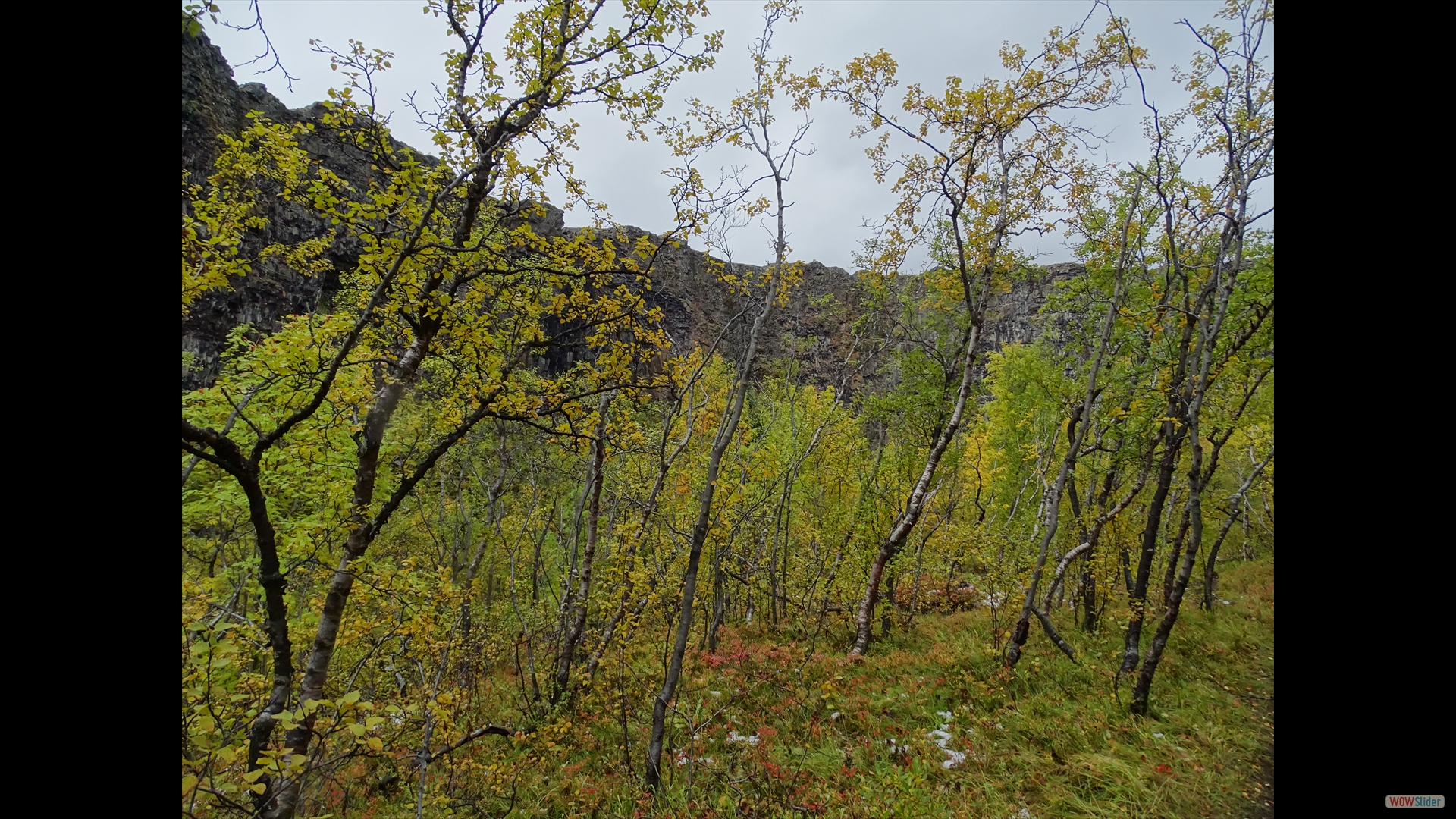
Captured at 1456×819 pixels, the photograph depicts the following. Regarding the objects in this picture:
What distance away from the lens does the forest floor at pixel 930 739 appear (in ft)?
18.2

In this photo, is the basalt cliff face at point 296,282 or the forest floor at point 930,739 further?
the basalt cliff face at point 296,282

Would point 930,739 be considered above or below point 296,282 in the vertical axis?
below

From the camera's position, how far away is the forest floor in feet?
18.2

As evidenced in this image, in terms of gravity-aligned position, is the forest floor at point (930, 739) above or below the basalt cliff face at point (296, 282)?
below

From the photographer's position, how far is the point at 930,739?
700cm

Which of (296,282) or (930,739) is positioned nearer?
(930,739)

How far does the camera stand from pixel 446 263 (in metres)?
4.87

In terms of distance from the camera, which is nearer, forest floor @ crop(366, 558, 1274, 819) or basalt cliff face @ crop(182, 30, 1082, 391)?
forest floor @ crop(366, 558, 1274, 819)

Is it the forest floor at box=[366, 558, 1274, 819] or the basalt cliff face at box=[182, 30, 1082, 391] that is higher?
the basalt cliff face at box=[182, 30, 1082, 391]
